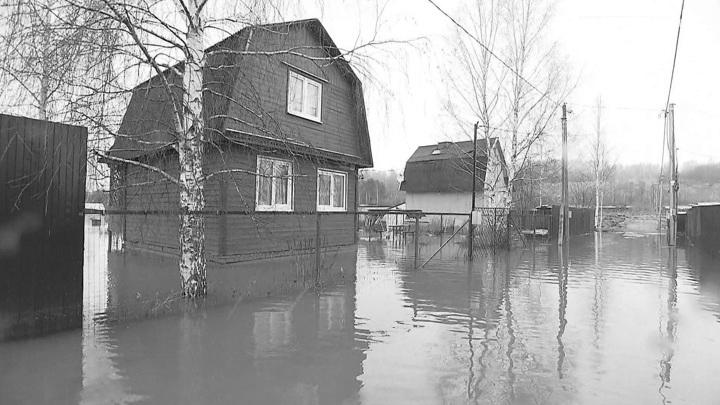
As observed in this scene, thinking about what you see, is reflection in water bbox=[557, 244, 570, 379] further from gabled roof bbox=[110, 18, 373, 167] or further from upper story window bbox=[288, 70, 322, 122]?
upper story window bbox=[288, 70, 322, 122]

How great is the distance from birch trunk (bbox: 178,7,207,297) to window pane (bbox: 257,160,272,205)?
4.66 m

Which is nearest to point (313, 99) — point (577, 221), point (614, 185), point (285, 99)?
point (285, 99)

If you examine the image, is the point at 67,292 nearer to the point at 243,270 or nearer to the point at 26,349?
the point at 26,349

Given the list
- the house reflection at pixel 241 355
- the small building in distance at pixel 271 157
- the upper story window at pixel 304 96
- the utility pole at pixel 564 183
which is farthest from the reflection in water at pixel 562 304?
the upper story window at pixel 304 96

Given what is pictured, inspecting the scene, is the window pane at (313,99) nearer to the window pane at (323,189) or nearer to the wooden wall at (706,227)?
the window pane at (323,189)

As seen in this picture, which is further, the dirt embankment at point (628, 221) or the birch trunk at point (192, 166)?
the dirt embankment at point (628, 221)

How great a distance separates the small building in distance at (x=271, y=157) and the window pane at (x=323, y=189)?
3 centimetres

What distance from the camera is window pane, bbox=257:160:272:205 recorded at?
37.3 feet

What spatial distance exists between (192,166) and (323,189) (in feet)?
24.1

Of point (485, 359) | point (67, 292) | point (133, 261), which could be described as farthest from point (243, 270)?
point (485, 359)

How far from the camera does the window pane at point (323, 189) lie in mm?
13555

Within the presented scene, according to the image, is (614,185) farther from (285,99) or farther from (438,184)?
(285,99)

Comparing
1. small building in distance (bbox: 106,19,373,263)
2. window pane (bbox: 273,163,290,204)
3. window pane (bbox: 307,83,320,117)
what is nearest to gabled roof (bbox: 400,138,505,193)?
small building in distance (bbox: 106,19,373,263)

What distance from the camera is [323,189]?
45.2ft
